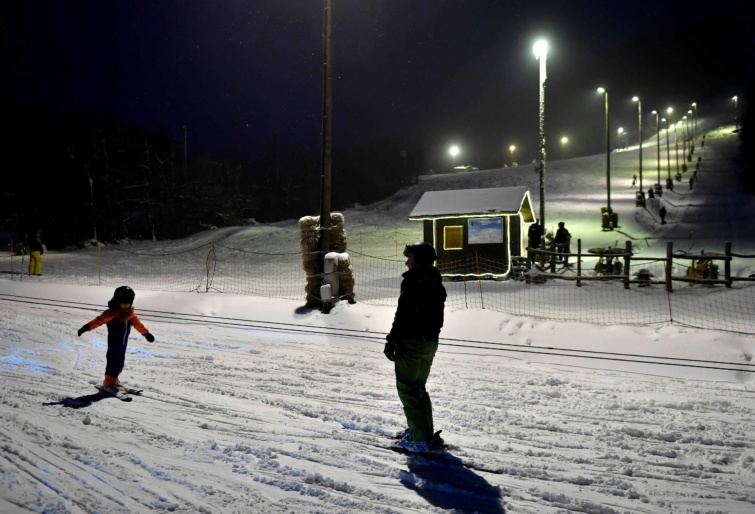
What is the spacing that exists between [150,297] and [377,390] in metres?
9.36

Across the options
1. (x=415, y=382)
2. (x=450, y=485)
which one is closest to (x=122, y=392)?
(x=415, y=382)

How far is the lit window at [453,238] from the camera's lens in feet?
75.8

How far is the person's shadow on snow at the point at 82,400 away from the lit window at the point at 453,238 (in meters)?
17.2

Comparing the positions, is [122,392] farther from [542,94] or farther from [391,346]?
[542,94]

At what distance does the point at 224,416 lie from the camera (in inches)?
251

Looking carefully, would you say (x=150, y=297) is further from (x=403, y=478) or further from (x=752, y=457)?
(x=752, y=457)

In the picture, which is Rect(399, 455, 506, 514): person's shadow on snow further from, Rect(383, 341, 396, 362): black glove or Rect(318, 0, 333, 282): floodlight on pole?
Rect(318, 0, 333, 282): floodlight on pole

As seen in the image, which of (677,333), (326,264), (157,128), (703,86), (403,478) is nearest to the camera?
(403,478)

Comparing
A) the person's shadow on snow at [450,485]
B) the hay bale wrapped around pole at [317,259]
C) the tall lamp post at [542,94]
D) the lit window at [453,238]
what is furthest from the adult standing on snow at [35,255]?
the person's shadow on snow at [450,485]

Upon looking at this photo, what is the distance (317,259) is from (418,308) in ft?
28.6

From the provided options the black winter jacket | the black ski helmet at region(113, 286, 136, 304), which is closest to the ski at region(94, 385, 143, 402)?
the black ski helmet at region(113, 286, 136, 304)

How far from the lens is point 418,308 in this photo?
5367 mm

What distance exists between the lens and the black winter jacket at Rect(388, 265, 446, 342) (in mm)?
5363

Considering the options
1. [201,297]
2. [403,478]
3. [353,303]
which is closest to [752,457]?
[403,478]
